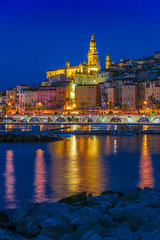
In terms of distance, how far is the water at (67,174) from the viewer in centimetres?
1213

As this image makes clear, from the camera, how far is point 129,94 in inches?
3410

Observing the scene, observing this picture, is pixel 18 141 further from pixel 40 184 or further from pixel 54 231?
pixel 54 231

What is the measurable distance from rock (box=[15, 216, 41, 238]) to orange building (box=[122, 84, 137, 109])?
8004 cm

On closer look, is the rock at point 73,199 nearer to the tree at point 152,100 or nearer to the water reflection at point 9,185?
the water reflection at point 9,185

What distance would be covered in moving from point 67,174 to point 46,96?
8831 cm

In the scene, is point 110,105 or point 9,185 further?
point 110,105

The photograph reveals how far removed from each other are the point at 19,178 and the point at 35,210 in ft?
20.2

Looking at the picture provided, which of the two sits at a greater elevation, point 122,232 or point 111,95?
point 111,95

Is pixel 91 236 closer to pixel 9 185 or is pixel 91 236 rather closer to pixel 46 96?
pixel 9 185

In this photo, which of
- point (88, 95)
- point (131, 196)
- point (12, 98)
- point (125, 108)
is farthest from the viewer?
point (12, 98)

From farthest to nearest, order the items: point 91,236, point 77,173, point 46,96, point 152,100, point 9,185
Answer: point 46,96, point 152,100, point 77,173, point 9,185, point 91,236

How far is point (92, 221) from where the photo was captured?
7.30 meters

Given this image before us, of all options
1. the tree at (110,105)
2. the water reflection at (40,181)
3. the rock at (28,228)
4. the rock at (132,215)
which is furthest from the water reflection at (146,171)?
the tree at (110,105)

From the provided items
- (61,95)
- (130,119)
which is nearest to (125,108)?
(130,119)
